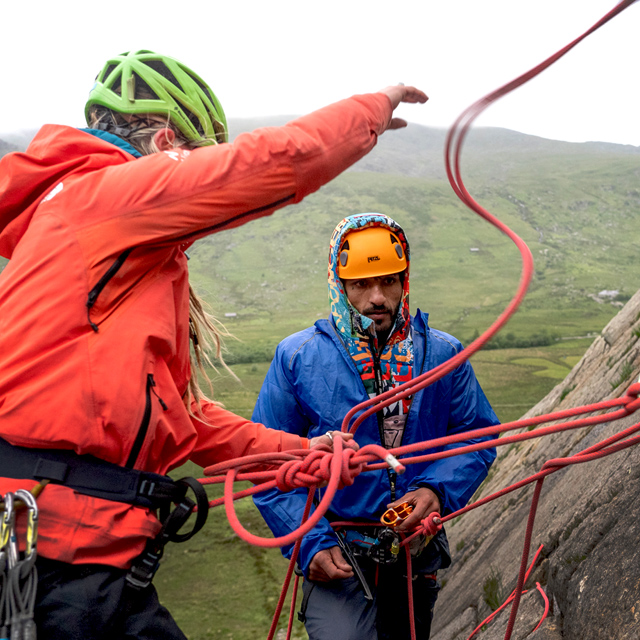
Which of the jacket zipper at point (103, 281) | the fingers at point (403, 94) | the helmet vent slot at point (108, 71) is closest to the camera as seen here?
the jacket zipper at point (103, 281)

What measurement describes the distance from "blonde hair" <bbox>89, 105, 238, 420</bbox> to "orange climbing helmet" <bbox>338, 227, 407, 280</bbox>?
3.65 ft

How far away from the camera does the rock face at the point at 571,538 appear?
7.74 feet

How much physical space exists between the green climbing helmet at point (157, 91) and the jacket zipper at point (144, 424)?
880 mm

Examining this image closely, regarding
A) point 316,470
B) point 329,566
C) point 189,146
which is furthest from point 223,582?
point 189,146

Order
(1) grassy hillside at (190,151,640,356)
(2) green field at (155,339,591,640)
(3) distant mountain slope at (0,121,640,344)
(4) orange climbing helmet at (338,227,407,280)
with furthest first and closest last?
(3) distant mountain slope at (0,121,640,344)
(1) grassy hillside at (190,151,640,356)
(2) green field at (155,339,591,640)
(4) orange climbing helmet at (338,227,407,280)

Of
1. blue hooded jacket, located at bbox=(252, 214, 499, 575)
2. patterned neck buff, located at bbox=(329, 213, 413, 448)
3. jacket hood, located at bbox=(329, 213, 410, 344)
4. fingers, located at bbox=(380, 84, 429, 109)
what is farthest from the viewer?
jacket hood, located at bbox=(329, 213, 410, 344)

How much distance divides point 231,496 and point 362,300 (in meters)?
1.54

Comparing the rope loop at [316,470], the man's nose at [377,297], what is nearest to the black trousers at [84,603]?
the rope loop at [316,470]

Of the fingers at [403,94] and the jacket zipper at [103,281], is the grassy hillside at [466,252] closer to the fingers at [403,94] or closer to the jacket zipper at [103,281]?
the fingers at [403,94]

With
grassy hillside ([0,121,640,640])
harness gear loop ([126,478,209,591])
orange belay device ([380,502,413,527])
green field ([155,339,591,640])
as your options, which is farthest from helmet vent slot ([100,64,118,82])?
grassy hillside ([0,121,640,640])

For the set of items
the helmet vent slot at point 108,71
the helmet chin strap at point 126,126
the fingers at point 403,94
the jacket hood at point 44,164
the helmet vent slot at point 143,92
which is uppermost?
the fingers at point 403,94

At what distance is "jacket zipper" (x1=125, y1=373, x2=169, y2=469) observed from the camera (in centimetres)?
157

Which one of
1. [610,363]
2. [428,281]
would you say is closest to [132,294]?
[610,363]

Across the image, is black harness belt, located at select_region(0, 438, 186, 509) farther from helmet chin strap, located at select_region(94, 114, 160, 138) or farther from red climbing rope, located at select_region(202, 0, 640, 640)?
helmet chin strap, located at select_region(94, 114, 160, 138)
